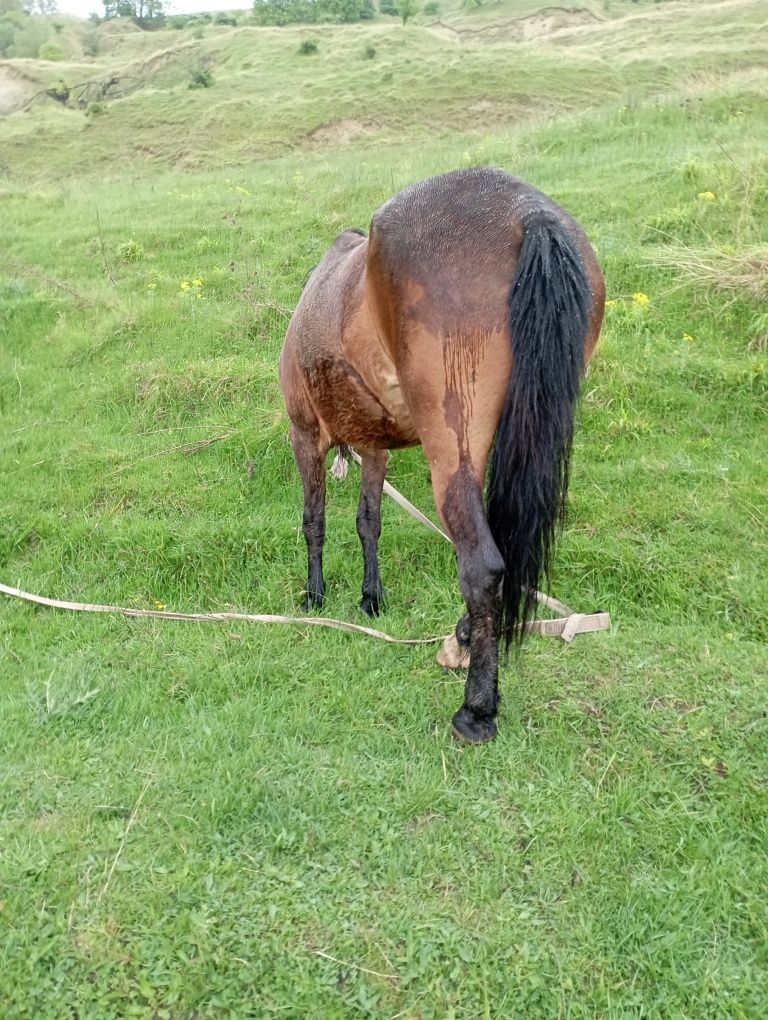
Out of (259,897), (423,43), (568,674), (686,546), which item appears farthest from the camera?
(423,43)

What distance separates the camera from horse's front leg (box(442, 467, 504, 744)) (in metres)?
2.51

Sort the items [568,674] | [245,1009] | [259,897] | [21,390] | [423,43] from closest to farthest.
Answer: [245,1009], [259,897], [568,674], [21,390], [423,43]

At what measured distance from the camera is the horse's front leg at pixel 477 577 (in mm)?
2510

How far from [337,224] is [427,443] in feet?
25.1

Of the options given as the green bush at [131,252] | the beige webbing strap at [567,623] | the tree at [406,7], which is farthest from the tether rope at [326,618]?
the tree at [406,7]

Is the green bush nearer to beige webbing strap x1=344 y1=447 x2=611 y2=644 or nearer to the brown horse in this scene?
the brown horse

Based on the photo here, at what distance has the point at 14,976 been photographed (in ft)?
6.58

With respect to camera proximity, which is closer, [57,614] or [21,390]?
[57,614]

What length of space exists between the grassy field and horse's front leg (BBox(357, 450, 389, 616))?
127 millimetres

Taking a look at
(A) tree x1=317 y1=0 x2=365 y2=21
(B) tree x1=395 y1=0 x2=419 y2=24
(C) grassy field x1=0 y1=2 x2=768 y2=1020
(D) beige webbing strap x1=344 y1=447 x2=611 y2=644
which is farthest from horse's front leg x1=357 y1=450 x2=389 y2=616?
(A) tree x1=317 y1=0 x2=365 y2=21

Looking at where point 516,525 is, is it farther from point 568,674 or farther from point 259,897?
point 259,897

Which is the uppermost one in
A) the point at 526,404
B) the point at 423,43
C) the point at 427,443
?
the point at 423,43

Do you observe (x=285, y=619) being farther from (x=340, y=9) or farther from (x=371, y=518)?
(x=340, y=9)

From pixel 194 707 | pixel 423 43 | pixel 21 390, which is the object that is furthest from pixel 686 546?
pixel 423 43
